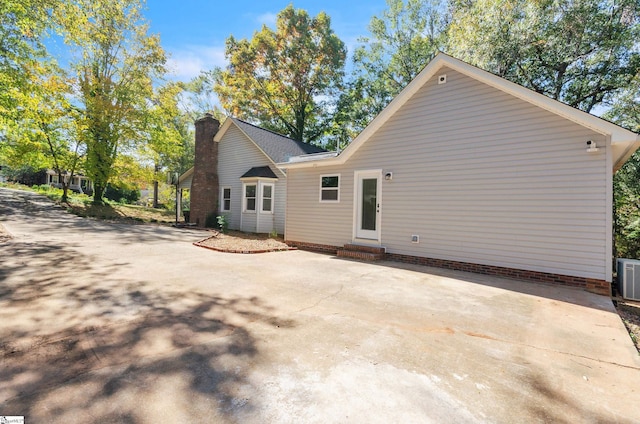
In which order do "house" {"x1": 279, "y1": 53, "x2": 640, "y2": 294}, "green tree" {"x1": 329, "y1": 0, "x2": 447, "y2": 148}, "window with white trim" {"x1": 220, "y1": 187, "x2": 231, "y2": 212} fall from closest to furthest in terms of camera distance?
1. "house" {"x1": 279, "y1": 53, "x2": 640, "y2": 294}
2. "window with white trim" {"x1": 220, "y1": 187, "x2": 231, "y2": 212}
3. "green tree" {"x1": 329, "y1": 0, "x2": 447, "y2": 148}

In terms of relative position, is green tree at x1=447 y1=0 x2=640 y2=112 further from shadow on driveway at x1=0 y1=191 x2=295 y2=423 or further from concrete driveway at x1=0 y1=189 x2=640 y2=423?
shadow on driveway at x1=0 y1=191 x2=295 y2=423

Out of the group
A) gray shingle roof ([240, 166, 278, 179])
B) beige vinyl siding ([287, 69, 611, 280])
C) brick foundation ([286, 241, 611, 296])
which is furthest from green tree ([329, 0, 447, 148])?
brick foundation ([286, 241, 611, 296])

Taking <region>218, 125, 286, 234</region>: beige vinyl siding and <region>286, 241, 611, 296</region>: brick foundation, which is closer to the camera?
<region>286, 241, 611, 296</region>: brick foundation

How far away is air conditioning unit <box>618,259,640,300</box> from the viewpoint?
5238mm

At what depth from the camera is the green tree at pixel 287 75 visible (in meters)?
22.0

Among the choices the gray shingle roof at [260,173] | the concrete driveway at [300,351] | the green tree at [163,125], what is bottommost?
the concrete driveway at [300,351]

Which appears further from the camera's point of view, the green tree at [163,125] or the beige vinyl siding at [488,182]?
the green tree at [163,125]

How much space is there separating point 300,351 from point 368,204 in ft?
20.8

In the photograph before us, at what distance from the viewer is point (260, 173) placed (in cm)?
1368

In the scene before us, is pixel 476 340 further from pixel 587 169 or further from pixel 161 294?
pixel 587 169

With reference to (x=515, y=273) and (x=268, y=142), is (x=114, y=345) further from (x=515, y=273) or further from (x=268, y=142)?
(x=268, y=142)

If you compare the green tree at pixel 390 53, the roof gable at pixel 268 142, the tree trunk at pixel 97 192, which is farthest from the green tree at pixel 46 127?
the green tree at pixel 390 53

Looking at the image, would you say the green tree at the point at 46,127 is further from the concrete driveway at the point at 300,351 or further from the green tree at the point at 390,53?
the green tree at the point at 390,53

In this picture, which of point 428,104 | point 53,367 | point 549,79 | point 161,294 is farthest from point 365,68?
point 53,367
